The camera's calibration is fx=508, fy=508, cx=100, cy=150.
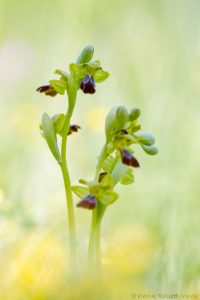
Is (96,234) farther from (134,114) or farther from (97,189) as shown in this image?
(134,114)

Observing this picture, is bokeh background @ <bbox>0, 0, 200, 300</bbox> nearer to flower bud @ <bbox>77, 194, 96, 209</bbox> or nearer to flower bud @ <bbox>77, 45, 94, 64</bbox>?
flower bud @ <bbox>77, 194, 96, 209</bbox>

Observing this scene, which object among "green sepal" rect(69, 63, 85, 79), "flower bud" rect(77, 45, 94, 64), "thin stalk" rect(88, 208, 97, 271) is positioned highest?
"flower bud" rect(77, 45, 94, 64)

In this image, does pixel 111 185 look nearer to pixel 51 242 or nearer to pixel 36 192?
pixel 51 242

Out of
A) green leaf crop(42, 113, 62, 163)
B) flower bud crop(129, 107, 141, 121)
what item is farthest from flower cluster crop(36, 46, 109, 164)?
flower bud crop(129, 107, 141, 121)

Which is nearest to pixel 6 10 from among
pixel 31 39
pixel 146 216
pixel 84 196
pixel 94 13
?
pixel 31 39

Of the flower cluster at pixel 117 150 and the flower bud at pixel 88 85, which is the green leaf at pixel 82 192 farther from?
the flower bud at pixel 88 85
